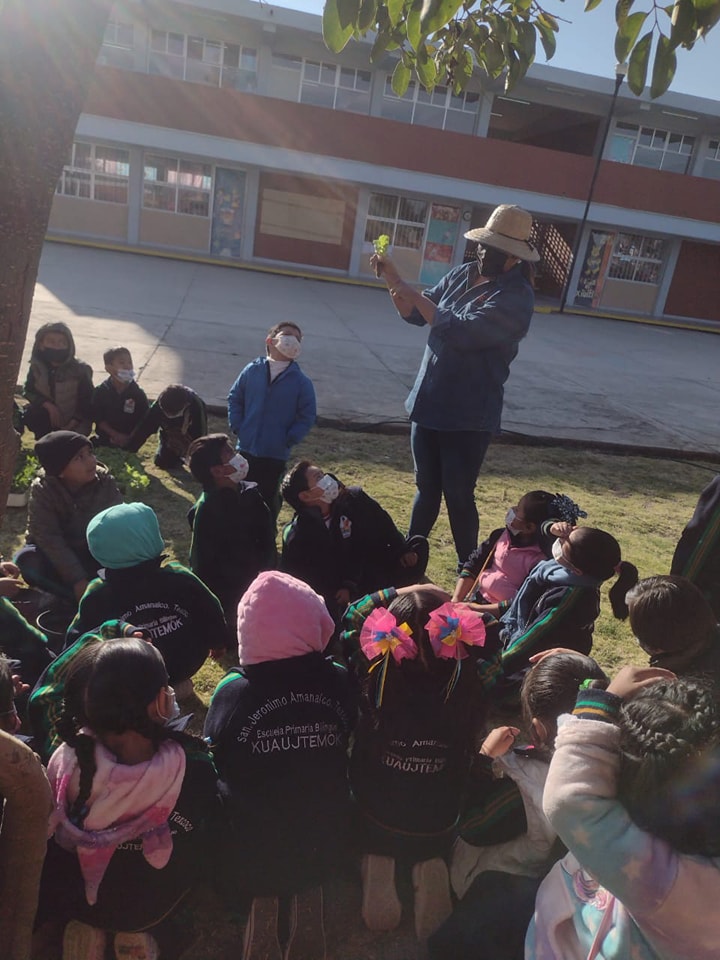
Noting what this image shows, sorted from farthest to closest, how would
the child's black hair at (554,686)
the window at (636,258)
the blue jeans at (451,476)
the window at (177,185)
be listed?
1. the window at (636,258)
2. the window at (177,185)
3. the blue jeans at (451,476)
4. the child's black hair at (554,686)

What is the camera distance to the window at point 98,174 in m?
19.0

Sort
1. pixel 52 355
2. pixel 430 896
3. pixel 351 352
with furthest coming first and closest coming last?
pixel 351 352 < pixel 52 355 < pixel 430 896

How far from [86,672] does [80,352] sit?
6.56 metres

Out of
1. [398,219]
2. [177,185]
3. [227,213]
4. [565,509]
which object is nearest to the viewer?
[565,509]

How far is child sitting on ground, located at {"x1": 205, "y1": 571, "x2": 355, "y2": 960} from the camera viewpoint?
1.74m

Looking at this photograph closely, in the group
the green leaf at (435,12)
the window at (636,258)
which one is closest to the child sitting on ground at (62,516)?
the green leaf at (435,12)

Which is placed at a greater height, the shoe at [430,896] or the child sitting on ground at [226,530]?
the child sitting on ground at [226,530]

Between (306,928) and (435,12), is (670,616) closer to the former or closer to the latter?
(306,928)

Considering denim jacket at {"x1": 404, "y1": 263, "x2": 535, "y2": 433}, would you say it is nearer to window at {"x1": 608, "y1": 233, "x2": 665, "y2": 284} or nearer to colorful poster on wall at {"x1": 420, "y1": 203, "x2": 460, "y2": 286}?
colorful poster on wall at {"x1": 420, "y1": 203, "x2": 460, "y2": 286}

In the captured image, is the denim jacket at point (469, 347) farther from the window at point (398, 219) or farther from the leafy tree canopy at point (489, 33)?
the window at point (398, 219)

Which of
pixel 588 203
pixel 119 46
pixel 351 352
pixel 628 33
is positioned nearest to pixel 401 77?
pixel 628 33

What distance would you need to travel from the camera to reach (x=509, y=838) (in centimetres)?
188

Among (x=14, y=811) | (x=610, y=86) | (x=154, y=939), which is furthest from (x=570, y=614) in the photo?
(x=610, y=86)

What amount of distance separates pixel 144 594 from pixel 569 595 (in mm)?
1506
